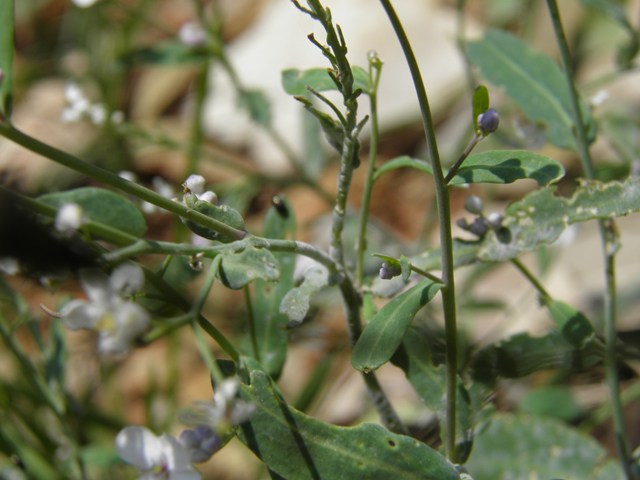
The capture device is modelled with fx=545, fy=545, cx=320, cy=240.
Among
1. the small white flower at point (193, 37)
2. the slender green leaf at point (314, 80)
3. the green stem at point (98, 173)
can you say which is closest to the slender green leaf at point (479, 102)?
the slender green leaf at point (314, 80)

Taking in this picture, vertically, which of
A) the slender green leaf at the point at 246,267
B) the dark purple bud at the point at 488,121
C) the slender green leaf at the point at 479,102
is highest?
the slender green leaf at the point at 479,102

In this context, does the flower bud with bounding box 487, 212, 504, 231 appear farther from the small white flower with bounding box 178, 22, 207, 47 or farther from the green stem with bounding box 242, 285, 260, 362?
the small white flower with bounding box 178, 22, 207, 47

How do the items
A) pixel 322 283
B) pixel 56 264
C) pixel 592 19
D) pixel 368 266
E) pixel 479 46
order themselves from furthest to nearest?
pixel 592 19
pixel 368 266
pixel 479 46
pixel 322 283
pixel 56 264

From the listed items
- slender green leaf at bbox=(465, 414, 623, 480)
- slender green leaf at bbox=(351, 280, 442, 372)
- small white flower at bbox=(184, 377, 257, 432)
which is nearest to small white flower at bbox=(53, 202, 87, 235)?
small white flower at bbox=(184, 377, 257, 432)


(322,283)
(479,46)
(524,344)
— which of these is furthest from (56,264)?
(479,46)

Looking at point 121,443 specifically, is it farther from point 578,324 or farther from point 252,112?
point 252,112

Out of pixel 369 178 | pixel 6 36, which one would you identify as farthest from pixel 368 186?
pixel 6 36

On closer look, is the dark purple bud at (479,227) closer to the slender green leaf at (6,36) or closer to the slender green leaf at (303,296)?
the slender green leaf at (303,296)
